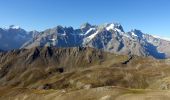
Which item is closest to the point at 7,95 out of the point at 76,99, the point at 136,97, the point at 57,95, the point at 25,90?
the point at 25,90

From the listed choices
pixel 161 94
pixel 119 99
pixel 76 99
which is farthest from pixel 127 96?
pixel 76 99

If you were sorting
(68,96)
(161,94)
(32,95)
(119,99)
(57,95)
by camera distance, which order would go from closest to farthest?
(161,94), (119,99), (68,96), (57,95), (32,95)

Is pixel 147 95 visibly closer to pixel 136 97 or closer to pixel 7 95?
pixel 136 97

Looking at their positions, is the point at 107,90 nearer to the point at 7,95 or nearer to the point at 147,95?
the point at 147,95

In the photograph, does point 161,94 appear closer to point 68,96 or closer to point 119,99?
point 119,99

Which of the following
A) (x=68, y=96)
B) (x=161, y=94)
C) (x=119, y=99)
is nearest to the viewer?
(x=161, y=94)

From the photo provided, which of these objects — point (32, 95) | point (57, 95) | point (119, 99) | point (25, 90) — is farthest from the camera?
point (25, 90)

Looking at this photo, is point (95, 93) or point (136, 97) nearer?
point (136, 97)

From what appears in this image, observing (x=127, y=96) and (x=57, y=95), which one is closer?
(x=127, y=96)

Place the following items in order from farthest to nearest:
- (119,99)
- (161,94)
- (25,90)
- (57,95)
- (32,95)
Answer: (25,90) < (32,95) < (57,95) < (119,99) < (161,94)
